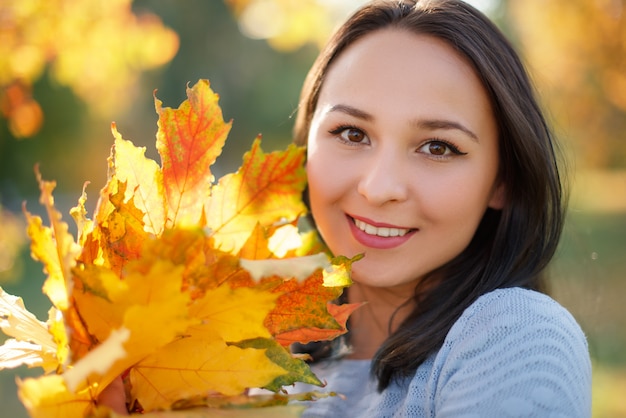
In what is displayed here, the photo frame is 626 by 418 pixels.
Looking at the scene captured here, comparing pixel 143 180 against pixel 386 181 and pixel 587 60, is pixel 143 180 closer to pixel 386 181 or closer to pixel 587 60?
pixel 386 181

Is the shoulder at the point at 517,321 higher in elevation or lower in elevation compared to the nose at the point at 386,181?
lower

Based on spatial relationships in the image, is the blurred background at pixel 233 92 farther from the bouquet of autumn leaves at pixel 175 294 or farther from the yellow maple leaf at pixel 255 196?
the bouquet of autumn leaves at pixel 175 294

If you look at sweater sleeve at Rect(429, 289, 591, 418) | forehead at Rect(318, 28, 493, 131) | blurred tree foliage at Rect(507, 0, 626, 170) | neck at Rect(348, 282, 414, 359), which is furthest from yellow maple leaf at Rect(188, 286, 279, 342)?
blurred tree foliage at Rect(507, 0, 626, 170)

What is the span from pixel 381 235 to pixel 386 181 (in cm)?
16

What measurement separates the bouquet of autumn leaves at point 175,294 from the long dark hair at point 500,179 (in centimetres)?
45

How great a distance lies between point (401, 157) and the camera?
1.40 metres

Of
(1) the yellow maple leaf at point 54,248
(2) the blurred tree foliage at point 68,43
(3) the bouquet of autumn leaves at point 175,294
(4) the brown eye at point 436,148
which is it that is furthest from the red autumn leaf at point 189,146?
(2) the blurred tree foliage at point 68,43

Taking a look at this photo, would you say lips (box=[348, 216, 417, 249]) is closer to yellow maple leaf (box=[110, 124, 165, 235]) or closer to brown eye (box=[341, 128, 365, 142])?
brown eye (box=[341, 128, 365, 142])

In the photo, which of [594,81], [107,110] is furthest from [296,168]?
[107,110]

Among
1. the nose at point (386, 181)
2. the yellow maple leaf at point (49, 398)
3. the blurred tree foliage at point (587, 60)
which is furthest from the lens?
the blurred tree foliage at point (587, 60)

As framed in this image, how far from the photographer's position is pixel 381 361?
4.72 feet

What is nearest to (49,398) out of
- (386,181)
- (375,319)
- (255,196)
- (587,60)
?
(255,196)

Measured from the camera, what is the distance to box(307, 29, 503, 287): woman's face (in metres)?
1.40

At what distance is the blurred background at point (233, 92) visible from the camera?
3043 millimetres
